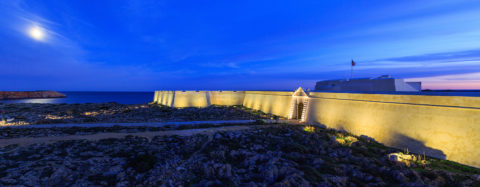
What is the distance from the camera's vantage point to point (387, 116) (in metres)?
12.9

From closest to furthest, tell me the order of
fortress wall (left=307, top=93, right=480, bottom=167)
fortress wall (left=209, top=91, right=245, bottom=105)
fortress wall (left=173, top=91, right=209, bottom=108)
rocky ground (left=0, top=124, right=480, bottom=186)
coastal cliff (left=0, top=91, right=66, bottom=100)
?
rocky ground (left=0, top=124, right=480, bottom=186), fortress wall (left=307, top=93, right=480, bottom=167), fortress wall (left=209, top=91, right=245, bottom=105), fortress wall (left=173, top=91, right=209, bottom=108), coastal cliff (left=0, top=91, right=66, bottom=100)

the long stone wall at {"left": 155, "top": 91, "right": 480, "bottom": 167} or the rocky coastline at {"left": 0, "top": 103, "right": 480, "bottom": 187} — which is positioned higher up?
the long stone wall at {"left": 155, "top": 91, "right": 480, "bottom": 167}

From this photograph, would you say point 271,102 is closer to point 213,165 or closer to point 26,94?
point 213,165

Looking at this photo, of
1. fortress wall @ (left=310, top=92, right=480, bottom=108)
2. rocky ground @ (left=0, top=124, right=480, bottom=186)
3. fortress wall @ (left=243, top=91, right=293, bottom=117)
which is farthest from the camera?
fortress wall @ (left=243, top=91, right=293, bottom=117)

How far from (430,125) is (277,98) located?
1751cm

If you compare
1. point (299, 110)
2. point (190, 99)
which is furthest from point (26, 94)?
point (299, 110)

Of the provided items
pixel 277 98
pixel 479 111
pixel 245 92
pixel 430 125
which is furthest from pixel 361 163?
pixel 245 92

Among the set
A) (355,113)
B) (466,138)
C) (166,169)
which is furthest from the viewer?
(355,113)

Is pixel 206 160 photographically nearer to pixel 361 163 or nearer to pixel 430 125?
pixel 361 163

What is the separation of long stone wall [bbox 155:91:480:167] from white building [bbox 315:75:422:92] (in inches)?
486

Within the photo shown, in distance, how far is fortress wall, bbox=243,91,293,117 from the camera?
24931mm

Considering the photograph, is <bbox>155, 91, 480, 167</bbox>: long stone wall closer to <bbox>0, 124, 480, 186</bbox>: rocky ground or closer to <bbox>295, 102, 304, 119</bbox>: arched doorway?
<bbox>0, 124, 480, 186</bbox>: rocky ground

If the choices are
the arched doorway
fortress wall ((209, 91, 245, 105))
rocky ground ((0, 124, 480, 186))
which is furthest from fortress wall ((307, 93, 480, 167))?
fortress wall ((209, 91, 245, 105))

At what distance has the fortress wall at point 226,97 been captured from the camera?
3884 cm
